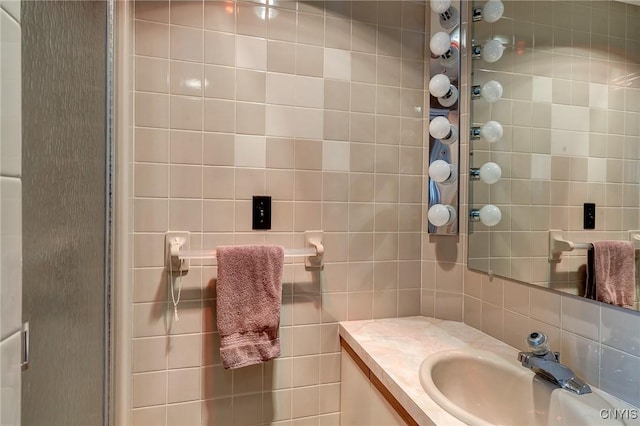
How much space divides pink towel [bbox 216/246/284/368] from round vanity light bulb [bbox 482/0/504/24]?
3.73ft

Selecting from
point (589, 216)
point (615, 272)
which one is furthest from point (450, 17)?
point (615, 272)

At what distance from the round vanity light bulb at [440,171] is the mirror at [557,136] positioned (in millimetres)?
105

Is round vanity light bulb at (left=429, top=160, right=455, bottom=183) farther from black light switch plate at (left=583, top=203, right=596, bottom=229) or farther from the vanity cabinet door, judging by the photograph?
the vanity cabinet door

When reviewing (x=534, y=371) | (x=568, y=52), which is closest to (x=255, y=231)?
(x=534, y=371)

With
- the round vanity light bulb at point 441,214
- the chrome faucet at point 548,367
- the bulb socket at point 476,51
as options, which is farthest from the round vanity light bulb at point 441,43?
the chrome faucet at point 548,367

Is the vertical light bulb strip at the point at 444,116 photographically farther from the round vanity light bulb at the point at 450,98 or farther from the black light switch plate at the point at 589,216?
the black light switch plate at the point at 589,216

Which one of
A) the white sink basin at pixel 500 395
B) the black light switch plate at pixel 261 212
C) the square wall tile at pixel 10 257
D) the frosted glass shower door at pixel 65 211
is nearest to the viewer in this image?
the square wall tile at pixel 10 257

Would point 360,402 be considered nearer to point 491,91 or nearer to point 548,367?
point 548,367

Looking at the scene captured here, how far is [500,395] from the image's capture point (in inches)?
38.2

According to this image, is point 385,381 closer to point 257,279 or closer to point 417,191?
point 257,279

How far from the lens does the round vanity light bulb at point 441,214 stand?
51.8 inches

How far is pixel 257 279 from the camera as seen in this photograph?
1.18 meters

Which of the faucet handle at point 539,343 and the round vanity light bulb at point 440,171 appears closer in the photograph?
the faucet handle at point 539,343

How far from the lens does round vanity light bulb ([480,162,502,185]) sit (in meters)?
1.21
